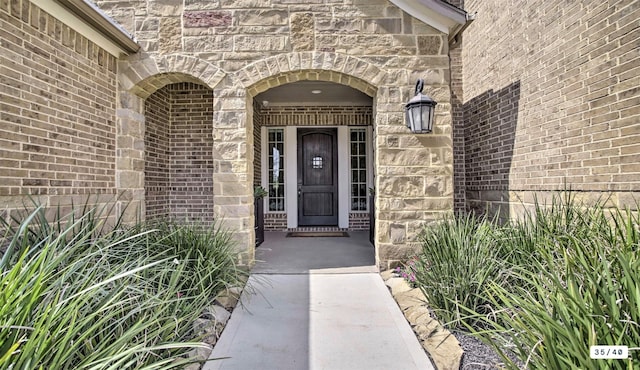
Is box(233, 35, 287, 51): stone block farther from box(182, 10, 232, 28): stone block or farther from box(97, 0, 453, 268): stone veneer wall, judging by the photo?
box(182, 10, 232, 28): stone block

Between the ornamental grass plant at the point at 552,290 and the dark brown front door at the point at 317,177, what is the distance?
4448 mm

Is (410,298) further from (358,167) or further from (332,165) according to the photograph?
(332,165)

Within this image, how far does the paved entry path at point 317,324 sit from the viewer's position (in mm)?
2377

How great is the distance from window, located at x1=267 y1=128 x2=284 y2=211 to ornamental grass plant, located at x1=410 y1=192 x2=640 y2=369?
A: 467cm

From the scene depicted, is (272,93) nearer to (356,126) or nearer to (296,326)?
(356,126)

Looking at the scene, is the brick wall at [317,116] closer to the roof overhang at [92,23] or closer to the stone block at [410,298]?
the roof overhang at [92,23]

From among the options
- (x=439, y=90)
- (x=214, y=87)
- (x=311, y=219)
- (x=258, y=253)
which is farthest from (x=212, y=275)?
(x=311, y=219)

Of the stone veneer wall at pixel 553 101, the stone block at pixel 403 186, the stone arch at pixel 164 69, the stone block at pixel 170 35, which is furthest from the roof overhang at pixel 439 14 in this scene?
the stone block at pixel 170 35

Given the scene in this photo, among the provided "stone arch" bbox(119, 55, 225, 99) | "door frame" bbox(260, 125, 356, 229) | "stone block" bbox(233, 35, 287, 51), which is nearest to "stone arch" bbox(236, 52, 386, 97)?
"stone block" bbox(233, 35, 287, 51)

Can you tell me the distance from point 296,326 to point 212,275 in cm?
93

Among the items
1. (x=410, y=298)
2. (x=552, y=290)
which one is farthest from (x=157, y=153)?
(x=552, y=290)

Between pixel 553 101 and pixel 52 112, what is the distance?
5097 millimetres

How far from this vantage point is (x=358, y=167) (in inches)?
297

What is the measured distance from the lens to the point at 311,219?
7648 mm
